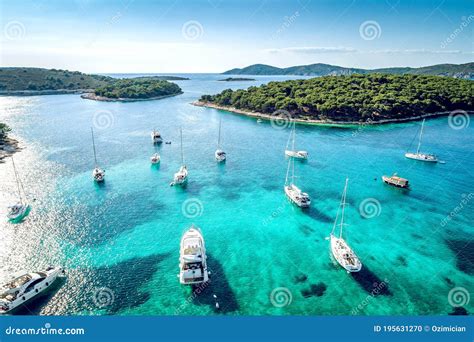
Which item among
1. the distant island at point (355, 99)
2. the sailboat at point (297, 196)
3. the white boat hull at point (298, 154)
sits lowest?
the sailboat at point (297, 196)

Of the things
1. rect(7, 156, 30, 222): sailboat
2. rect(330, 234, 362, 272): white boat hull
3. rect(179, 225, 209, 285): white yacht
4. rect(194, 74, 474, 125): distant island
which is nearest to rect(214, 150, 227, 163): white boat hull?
rect(7, 156, 30, 222): sailboat

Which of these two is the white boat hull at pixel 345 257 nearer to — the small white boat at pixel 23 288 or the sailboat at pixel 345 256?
the sailboat at pixel 345 256

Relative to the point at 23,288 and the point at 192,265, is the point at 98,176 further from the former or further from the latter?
the point at 192,265

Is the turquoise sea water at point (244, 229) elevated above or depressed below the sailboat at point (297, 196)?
below

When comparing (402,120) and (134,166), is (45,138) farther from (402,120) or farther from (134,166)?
(402,120)

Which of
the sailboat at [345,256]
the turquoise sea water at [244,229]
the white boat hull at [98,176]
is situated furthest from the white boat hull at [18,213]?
the sailboat at [345,256]

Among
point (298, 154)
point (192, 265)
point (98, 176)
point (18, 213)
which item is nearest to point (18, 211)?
point (18, 213)
